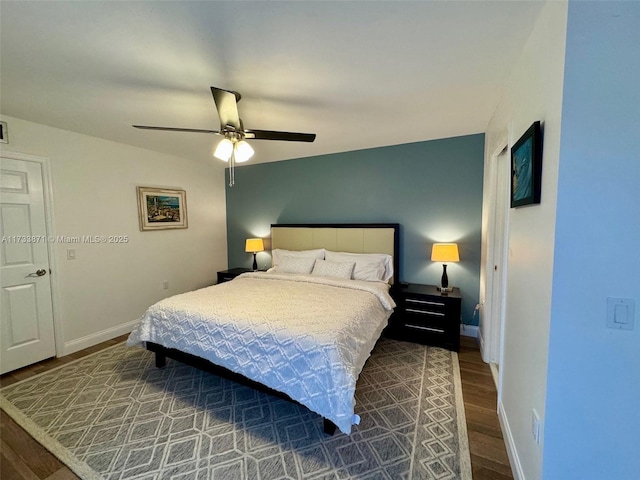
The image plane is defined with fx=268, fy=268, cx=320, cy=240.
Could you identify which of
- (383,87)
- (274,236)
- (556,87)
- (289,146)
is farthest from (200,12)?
(274,236)

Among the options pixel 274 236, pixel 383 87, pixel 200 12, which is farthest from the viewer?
pixel 274 236

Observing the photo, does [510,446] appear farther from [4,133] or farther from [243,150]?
[4,133]

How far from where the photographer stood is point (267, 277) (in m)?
3.47

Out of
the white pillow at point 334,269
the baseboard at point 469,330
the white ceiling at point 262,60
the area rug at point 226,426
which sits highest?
the white ceiling at point 262,60

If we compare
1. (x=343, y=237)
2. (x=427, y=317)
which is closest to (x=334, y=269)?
(x=343, y=237)

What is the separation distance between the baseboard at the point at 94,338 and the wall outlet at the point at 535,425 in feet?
13.6

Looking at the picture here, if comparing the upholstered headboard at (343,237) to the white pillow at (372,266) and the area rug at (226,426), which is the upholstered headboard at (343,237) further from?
the area rug at (226,426)

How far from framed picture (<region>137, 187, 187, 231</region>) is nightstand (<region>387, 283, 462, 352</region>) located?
10.7 feet

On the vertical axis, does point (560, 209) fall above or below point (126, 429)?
above

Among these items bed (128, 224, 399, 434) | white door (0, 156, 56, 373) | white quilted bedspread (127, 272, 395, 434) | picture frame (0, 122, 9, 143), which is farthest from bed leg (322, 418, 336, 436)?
picture frame (0, 122, 9, 143)

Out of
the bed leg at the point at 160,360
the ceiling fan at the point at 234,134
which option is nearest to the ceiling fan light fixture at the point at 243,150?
the ceiling fan at the point at 234,134

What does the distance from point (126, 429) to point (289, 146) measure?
3.19 meters

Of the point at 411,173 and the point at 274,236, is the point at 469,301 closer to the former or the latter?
the point at 411,173

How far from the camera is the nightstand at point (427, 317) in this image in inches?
113
